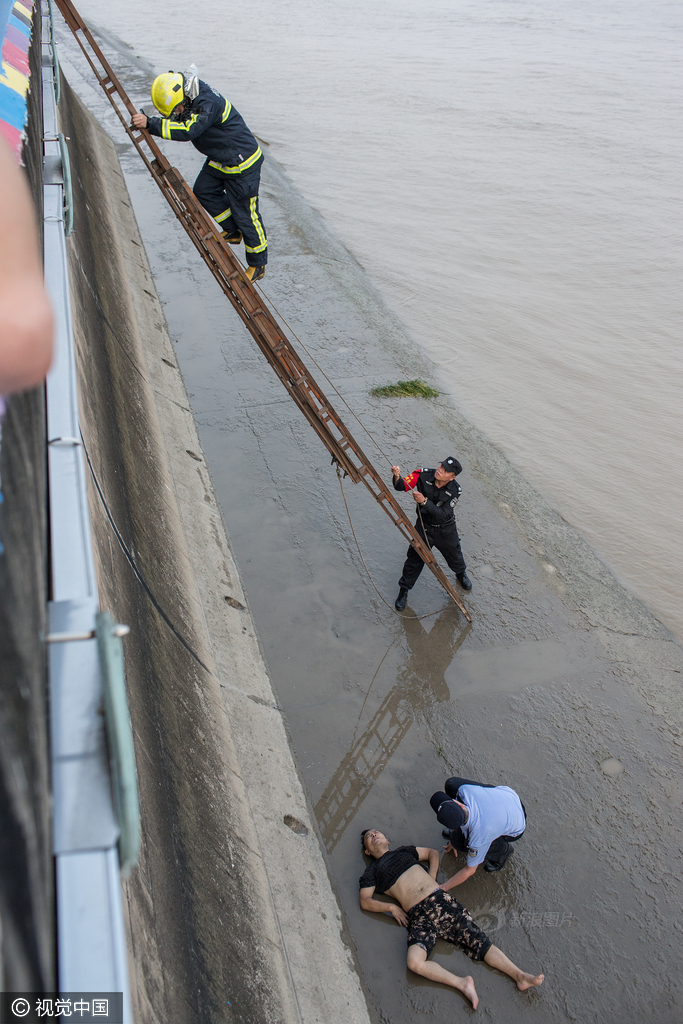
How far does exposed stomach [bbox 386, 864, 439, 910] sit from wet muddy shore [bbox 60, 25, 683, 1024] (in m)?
0.19

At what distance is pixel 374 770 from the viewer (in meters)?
4.96

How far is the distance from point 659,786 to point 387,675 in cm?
209

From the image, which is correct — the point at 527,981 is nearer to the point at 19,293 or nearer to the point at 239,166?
the point at 19,293

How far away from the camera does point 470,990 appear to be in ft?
12.4

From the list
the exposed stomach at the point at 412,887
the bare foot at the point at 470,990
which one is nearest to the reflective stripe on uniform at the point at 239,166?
the exposed stomach at the point at 412,887

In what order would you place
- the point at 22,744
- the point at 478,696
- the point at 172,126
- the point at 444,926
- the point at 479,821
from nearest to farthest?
the point at 22,744, the point at 444,926, the point at 479,821, the point at 172,126, the point at 478,696

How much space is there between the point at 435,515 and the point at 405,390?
3.64 m

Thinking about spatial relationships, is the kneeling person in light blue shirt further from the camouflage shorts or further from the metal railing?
the metal railing

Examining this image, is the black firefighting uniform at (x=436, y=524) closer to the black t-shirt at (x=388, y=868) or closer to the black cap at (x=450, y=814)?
the black cap at (x=450, y=814)

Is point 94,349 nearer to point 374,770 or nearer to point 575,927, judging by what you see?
point 374,770

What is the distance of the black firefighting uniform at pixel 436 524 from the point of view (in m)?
5.72

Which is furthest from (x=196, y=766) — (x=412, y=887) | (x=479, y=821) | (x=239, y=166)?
(x=239, y=166)

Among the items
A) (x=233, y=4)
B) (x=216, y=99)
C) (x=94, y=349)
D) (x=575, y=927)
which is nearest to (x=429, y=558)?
(x=575, y=927)

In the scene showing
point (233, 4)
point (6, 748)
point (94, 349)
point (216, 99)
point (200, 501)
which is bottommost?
point (200, 501)
